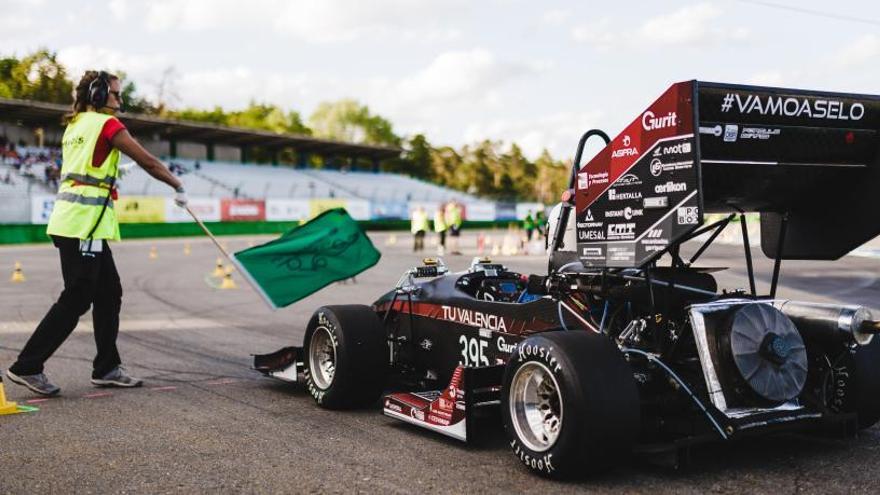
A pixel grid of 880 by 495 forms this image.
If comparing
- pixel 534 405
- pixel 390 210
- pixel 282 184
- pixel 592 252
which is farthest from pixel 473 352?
pixel 282 184

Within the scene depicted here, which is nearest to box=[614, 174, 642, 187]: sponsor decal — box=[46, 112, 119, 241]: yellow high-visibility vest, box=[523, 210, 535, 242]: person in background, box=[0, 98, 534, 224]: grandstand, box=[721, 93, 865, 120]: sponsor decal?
box=[721, 93, 865, 120]: sponsor decal

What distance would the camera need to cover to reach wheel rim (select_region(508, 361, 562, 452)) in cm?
398

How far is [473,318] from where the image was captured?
4996mm

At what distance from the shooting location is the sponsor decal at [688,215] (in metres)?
3.68

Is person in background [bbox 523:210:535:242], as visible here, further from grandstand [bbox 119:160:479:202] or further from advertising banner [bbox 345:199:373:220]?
advertising banner [bbox 345:199:373:220]

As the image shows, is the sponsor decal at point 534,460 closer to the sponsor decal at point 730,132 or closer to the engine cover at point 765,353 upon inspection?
the engine cover at point 765,353

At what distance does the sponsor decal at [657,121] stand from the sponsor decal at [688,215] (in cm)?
37

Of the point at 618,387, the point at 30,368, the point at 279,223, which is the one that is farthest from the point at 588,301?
the point at 279,223

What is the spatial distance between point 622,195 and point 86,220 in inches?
137

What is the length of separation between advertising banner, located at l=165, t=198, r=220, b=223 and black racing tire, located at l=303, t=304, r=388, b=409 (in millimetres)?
36210

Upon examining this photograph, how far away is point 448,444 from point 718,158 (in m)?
→ 1.95

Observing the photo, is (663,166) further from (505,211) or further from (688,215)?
(505,211)

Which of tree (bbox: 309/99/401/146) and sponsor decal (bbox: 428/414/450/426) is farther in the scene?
tree (bbox: 309/99/401/146)

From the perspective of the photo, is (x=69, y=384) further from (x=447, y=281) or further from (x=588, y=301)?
(x=588, y=301)
